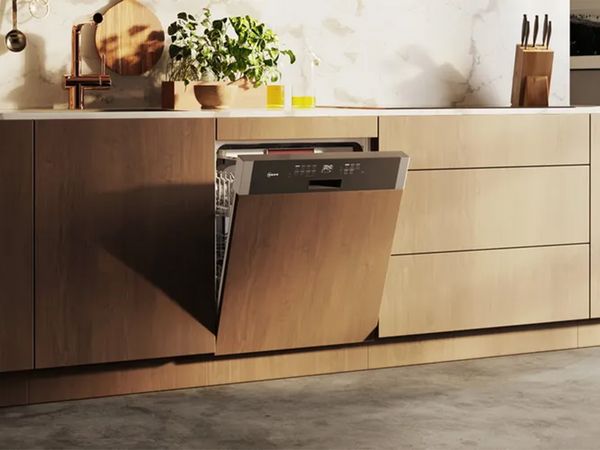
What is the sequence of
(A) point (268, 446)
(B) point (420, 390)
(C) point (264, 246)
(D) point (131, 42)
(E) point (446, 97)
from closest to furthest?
(A) point (268, 446)
(C) point (264, 246)
(B) point (420, 390)
(D) point (131, 42)
(E) point (446, 97)

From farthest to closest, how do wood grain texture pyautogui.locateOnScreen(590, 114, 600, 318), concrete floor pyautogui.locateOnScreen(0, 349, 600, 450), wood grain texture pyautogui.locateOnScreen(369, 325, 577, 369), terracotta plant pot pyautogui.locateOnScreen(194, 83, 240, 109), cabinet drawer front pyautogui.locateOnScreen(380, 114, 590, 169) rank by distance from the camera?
wood grain texture pyautogui.locateOnScreen(590, 114, 600, 318)
wood grain texture pyautogui.locateOnScreen(369, 325, 577, 369)
cabinet drawer front pyautogui.locateOnScreen(380, 114, 590, 169)
terracotta plant pot pyautogui.locateOnScreen(194, 83, 240, 109)
concrete floor pyautogui.locateOnScreen(0, 349, 600, 450)

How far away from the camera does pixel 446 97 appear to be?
4855mm

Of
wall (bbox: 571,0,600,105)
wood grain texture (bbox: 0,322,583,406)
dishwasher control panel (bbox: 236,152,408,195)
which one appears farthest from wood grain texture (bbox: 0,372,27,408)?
wall (bbox: 571,0,600,105)

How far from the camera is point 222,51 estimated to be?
4.07 meters

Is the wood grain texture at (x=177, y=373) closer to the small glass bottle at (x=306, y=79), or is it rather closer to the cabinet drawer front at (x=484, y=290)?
the cabinet drawer front at (x=484, y=290)

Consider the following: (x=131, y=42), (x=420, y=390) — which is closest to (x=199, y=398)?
(x=420, y=390)

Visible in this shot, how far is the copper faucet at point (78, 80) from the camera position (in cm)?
400

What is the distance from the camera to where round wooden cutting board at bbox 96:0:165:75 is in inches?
162

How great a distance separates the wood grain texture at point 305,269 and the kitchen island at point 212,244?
0.13 metres

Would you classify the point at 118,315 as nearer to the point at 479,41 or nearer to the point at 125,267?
the point at 125,267

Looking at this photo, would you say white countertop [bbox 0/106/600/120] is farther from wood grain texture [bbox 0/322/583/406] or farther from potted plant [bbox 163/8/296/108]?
wood grain texture [bbox 0/322/583/406]

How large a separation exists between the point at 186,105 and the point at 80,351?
102 cm

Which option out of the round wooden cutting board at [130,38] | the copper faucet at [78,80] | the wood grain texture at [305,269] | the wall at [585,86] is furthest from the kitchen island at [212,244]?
the wall at [585,86]

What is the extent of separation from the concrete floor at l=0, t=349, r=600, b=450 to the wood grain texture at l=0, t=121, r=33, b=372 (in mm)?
223
